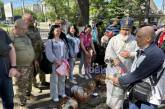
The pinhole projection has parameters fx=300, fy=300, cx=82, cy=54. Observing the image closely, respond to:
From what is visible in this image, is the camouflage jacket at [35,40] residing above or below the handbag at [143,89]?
above

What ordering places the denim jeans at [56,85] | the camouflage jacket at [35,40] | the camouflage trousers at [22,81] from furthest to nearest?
1. the denim jeans at [56,85]
2. the camouflage jacket at [35,40]
3. the camouflage trousers at [22,81]

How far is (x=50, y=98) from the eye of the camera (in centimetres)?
700

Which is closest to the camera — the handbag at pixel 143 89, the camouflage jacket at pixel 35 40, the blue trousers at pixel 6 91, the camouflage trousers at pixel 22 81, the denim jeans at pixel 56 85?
the handbag at pixel 143 89

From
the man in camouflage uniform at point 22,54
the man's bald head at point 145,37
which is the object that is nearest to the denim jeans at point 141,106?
the man's bald head at point 145,37

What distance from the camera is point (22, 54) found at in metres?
5.76

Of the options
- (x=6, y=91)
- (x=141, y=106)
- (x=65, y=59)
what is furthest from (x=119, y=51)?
(x=6, y=91)

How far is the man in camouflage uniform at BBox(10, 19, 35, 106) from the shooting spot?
18.4 ft

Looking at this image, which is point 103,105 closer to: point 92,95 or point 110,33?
point 92,95

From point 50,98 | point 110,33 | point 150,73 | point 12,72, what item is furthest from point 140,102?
point 110,33

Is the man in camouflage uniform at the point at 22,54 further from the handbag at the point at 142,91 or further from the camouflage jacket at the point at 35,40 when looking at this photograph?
the handbag at the point at 142,91

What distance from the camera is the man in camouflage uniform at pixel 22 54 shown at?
560 centimetres

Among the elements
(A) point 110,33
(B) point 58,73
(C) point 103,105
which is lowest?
(C) point 103,105

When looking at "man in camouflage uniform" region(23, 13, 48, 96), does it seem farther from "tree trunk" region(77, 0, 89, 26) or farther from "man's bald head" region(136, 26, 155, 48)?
"tree trunk" region(77, 0, 89, 26)

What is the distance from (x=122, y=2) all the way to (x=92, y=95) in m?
18.0
